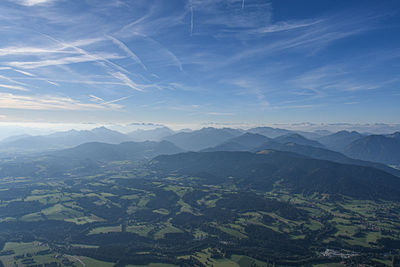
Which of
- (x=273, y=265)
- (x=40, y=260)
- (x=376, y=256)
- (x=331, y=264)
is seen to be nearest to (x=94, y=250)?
(x=40, y=260)

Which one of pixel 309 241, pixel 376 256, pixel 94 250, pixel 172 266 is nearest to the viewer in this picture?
pixel 172 266

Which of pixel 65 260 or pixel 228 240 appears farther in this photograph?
pixel 228 240

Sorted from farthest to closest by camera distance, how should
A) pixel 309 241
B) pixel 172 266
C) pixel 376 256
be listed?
1. pixel 309 241
2. pixel 376 256
3. pixel 172 266

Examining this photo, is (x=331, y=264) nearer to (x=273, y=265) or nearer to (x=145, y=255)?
(x=273, y=265)

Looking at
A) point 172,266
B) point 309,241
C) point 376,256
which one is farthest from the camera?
point 309,241

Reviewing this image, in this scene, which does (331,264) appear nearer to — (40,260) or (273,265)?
(273,265)

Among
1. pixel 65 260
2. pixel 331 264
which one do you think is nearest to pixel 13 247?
pixel 65 260

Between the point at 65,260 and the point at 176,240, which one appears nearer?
the point at 65,260

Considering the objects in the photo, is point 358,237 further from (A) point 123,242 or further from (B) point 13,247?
(B) point 13,247

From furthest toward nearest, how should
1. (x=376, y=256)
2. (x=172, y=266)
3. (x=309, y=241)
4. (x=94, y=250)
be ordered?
(x=309, y=241) < (x=94, y=250) < (x=376, y=256) < (x=172, y=266)
